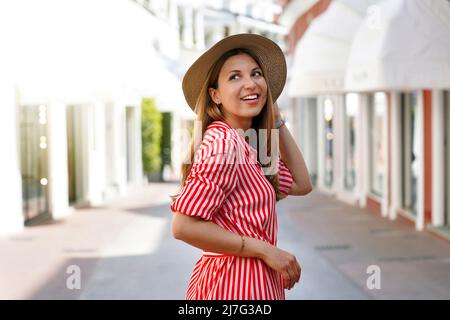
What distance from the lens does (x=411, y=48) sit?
1028 cm

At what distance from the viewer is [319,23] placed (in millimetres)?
17062

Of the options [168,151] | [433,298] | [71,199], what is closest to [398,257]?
[433,298]

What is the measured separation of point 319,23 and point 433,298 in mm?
10684

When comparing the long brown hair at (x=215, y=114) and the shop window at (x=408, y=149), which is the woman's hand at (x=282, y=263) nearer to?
the long brown hair at (x=215, y=114)

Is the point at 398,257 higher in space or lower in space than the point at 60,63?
lower

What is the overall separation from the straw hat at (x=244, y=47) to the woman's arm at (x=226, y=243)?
0.50 m

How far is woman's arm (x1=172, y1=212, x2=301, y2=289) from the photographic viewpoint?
2.19 meters

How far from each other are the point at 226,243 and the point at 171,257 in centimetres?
766

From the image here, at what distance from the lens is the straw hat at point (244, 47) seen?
2.42m

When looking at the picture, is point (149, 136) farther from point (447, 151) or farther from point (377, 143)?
point (447, 151)
